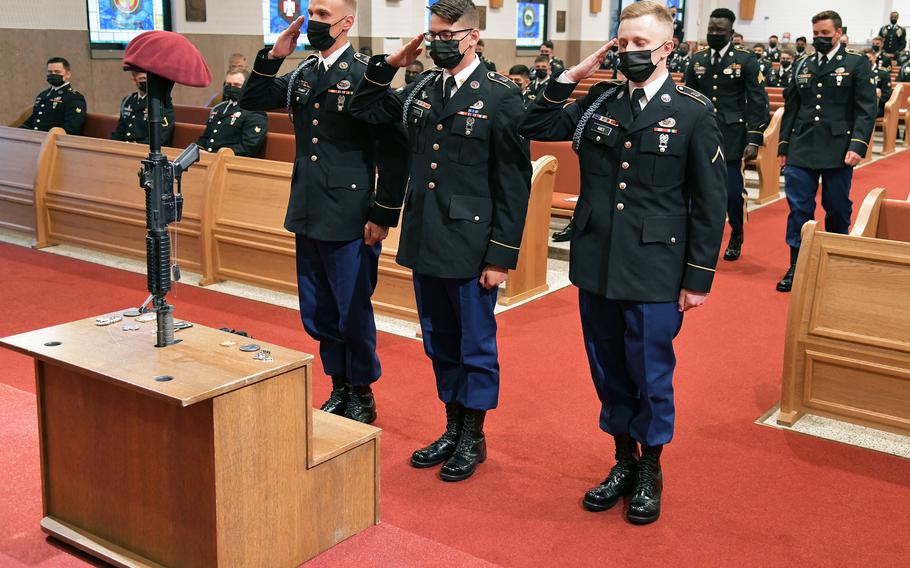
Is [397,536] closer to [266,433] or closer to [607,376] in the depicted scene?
[266,433]

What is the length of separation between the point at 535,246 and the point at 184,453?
355 centimetres

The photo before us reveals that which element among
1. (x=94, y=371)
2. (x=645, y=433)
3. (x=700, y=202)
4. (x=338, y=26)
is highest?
(x=338, y=26)

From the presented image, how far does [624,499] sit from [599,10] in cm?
1885

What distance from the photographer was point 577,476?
133 inches

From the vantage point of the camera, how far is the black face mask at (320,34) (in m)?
3.41

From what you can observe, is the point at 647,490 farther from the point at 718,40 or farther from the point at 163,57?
the point at 718,40

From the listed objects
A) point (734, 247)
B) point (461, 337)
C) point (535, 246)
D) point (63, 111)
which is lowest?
point (734, 247)

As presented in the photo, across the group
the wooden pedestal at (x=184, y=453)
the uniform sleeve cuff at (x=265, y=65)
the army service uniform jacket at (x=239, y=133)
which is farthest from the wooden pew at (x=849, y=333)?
the army service uniform jacket at (x=239, y=133)

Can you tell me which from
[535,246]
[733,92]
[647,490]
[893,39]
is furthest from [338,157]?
[893,39]

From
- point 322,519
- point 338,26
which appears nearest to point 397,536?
point 322,519

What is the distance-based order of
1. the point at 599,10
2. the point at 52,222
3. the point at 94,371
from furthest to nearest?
1. the point at 599,10
2. the point at 52,222
3. the point at 94,371

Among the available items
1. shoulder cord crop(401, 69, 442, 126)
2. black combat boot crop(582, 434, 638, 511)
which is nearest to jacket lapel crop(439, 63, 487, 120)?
shoulder cord crop(401, 69, 442, 126)

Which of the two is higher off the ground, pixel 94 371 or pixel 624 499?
pixel 94 371

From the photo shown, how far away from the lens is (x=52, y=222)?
702 cm
